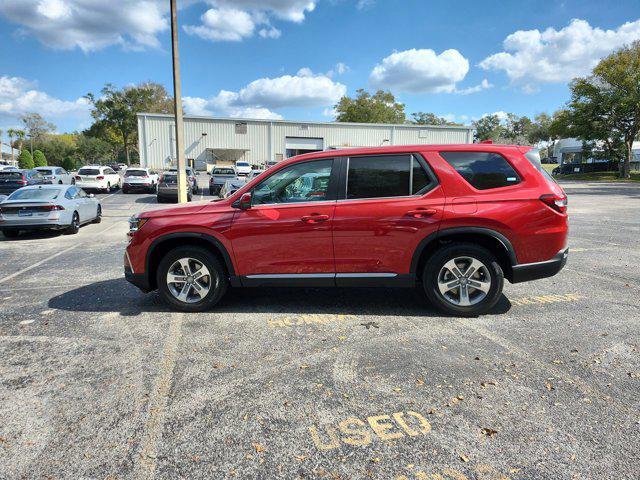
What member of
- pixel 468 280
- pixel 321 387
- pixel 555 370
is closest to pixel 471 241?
pixel 468 280

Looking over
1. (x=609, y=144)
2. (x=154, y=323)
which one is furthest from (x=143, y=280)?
(x=609, y=144)

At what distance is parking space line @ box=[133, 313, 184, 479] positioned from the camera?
95.6 inches

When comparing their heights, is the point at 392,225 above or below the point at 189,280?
above

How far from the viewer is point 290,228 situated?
182 inches

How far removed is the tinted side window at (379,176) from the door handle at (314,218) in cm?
37

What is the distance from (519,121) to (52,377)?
127 m

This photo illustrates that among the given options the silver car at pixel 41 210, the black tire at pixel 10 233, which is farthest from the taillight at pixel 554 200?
the black tire at pixel 10 233

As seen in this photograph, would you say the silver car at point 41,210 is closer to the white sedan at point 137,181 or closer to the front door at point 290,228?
the front door at point 290,228

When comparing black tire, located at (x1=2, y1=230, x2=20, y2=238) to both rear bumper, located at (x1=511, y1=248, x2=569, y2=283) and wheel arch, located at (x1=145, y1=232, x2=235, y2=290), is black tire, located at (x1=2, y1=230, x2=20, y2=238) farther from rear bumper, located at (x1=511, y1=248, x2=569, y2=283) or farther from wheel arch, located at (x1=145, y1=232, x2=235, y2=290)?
rear bumper, located at (x1=511, y1=248, x2=569, y2=283)

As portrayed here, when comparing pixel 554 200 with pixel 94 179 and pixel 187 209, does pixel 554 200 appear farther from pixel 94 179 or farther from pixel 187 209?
pixel 94 179

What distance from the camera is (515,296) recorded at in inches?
219

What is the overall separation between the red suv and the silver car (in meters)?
7.59

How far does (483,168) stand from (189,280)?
352 cm

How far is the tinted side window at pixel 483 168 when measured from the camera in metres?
4.61
